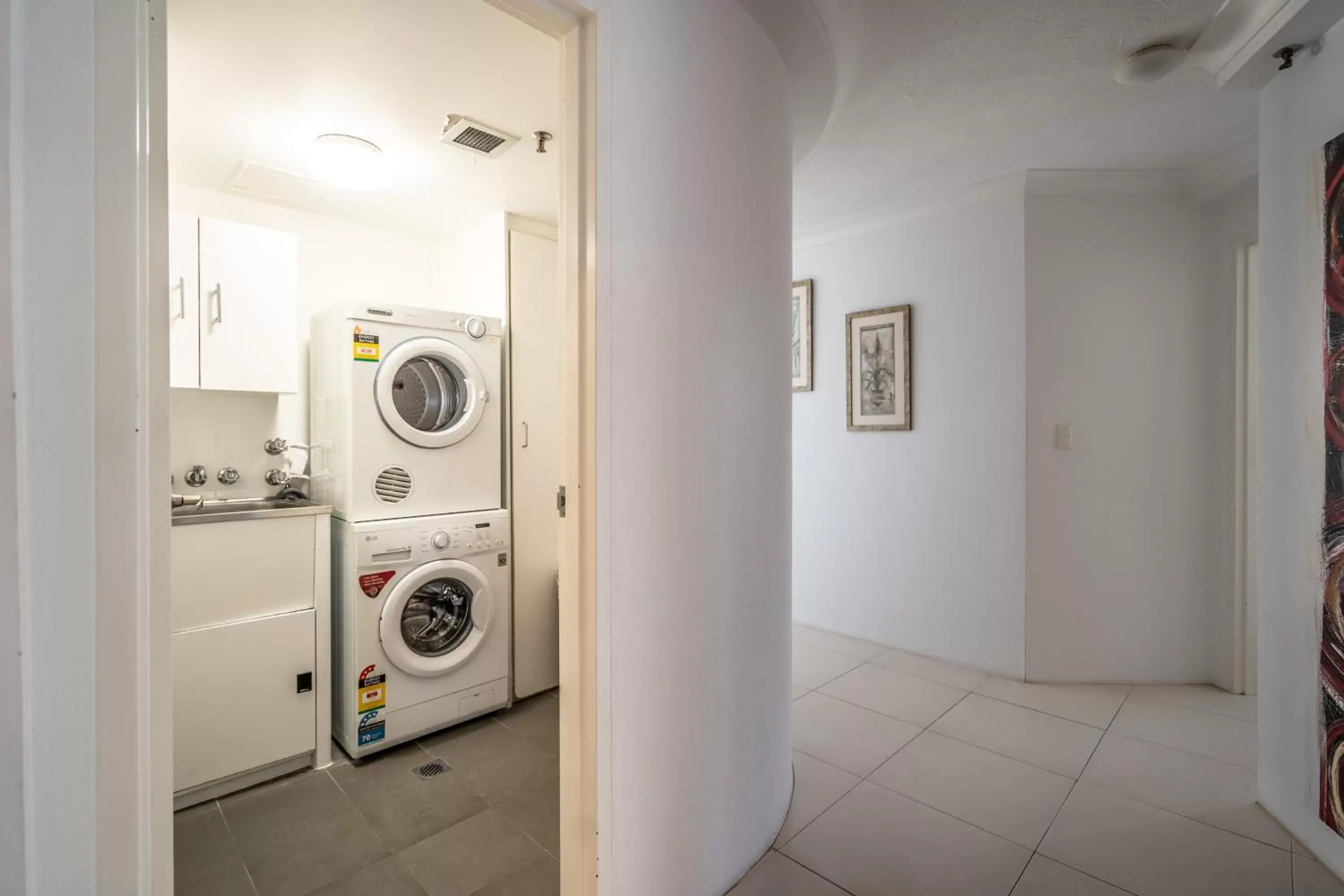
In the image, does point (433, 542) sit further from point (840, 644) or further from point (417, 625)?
point (840, 644)

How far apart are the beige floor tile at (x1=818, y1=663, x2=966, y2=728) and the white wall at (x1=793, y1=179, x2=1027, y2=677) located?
0.35m

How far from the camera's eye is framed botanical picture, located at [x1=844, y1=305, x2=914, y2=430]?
3.27 m

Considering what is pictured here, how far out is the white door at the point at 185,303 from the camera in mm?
2225

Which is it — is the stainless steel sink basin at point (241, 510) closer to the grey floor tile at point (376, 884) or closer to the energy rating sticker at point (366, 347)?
the energy rating sticker at point (366, 347)

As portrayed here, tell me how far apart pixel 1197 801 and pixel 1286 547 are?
0.87 m

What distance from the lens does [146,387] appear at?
78 cm

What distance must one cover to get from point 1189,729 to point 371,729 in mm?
3255

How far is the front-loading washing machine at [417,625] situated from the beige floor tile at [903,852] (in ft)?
4.89

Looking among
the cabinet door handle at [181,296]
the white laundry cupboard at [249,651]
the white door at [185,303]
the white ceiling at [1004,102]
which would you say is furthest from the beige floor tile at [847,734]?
the cabinet door handle at [181,296]

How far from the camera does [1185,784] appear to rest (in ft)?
6.80

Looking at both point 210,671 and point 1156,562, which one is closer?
point 210,671

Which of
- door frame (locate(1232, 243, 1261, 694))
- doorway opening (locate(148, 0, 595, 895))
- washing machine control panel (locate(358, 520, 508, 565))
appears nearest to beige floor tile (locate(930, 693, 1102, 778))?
door frame (locate(1232, 243, 1261, 694))

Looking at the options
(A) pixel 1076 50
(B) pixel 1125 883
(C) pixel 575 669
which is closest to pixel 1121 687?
(B) pixel 1125 883

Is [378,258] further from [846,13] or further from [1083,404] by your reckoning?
[1083,404]
